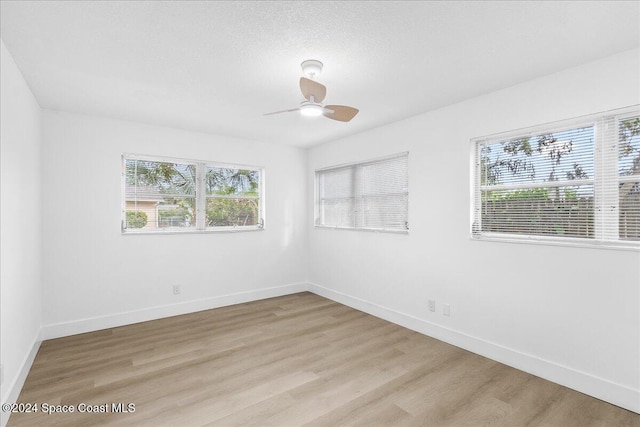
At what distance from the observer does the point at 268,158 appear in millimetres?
5031

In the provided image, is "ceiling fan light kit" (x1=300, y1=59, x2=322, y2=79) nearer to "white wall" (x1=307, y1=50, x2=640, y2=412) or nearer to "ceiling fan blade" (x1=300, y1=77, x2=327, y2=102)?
"ceiling fan blade" (x1=300, y1=77, x2=327, y2=102)

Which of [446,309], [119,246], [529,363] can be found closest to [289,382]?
[446,309]

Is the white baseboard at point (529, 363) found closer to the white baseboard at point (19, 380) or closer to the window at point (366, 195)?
the window at point (366, 195)

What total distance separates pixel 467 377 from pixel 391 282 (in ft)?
4.87

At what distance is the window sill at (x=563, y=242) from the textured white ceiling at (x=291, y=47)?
1365 millimetres

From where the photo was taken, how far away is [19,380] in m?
2.41

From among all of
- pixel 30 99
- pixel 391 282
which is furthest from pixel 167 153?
pixel 391 282

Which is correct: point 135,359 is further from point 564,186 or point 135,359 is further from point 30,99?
point 564,186

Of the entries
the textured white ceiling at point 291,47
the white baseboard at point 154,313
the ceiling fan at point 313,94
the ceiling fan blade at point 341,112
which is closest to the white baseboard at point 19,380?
the white baseboard at point 154,313

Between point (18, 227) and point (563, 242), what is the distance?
4336 millimetres

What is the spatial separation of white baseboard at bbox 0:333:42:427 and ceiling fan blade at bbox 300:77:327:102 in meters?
2.83

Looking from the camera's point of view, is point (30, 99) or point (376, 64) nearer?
point (376, 64)

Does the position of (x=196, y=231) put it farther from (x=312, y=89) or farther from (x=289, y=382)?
(x=312, y=89)

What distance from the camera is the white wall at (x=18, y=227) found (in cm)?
214
